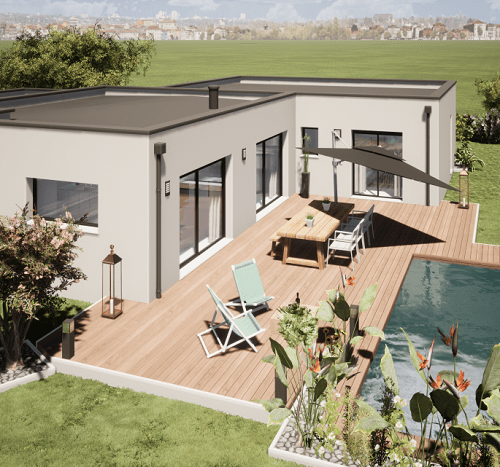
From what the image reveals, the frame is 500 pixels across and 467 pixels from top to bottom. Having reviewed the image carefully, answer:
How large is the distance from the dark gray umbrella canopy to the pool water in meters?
1.95

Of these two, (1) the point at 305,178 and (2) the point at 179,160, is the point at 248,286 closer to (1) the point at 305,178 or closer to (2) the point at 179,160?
(2) the point at 179,160

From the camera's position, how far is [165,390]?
8.02 metres

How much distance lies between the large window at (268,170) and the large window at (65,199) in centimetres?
649

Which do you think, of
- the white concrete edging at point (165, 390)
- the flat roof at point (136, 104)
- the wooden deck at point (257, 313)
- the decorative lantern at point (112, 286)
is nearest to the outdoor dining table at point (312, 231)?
the wooden deck at point (257, 313)

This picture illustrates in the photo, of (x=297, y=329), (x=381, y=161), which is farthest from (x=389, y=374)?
(x=381, y=161)

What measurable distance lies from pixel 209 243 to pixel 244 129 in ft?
9.96

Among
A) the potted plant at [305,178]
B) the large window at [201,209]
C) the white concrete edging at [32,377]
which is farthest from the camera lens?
the potted plant at [305,178]

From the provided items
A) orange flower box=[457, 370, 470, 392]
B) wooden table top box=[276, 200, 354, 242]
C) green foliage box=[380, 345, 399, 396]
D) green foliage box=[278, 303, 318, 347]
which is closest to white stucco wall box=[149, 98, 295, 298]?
wooden table top box=[276, 200, 354, 242]

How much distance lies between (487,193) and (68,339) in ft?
51.1

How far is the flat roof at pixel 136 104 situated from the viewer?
11305mm

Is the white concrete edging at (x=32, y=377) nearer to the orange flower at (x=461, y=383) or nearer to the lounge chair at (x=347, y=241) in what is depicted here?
the orange flower at (x=461, y=383)

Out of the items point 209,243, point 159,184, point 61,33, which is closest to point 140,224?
point 159,184

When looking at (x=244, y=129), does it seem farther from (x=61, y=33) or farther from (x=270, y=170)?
(x=61, y=33)

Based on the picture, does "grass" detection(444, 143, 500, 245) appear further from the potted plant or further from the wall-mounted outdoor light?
the wall-mounted outdoor light
